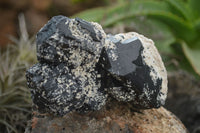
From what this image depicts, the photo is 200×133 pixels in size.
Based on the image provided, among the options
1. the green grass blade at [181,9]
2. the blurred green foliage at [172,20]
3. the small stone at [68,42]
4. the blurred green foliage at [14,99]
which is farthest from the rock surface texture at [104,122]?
the green grass blade at [181,9]

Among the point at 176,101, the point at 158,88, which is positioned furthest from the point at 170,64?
the point at 158,88

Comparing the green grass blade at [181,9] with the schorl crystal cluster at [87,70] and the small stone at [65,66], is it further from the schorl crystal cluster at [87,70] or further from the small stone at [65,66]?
the small stone at [65,66]

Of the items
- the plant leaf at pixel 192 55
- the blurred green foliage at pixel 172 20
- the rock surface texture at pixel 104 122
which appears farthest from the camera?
the blurred green foliage at pixel 172 20

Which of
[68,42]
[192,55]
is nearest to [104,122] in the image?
[68,42]

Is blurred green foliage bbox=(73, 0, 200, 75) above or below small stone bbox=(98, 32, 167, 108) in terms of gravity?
above

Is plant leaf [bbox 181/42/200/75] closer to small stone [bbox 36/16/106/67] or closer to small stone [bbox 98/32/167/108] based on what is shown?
small stone [bbox 98/32/167/108]

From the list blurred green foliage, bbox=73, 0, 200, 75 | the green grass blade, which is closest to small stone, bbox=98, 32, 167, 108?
blurred green foliage, bbox=73, 0, 200, 75

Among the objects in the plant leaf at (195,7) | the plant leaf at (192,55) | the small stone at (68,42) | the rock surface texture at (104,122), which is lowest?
the rock surface texture at (104,122)
